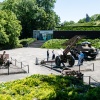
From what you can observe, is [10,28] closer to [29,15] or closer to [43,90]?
[29,15]

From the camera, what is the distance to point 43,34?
68.8 m

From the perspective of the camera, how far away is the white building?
6738cm

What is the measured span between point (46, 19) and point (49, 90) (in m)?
63.7

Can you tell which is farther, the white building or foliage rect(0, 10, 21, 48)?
the white building

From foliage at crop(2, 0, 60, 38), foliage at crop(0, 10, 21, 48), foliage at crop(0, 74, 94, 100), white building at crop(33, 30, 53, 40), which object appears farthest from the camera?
foliage at crop(2, 0, 60, 38)

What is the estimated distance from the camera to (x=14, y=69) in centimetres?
2588

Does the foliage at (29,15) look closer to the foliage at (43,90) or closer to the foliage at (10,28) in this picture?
the foliage at (10,28)

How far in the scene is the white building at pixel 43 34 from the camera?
2653 inches

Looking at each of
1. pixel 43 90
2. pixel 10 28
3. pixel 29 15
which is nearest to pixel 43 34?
pixel 29 15

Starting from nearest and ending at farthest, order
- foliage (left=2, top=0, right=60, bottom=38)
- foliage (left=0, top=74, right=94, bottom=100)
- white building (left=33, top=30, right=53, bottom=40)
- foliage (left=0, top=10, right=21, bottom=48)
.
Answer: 1. foliage (left=0, top=74, right=94, bottom=100)
2. foliage (left=0, top=10, right=21, bottom=48)
3. white building (left=33, top=30, right=53, bottom=40)
4. foliage (left=2, top=0, right=60, bottom=38)

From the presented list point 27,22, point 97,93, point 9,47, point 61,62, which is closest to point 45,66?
point 61,62

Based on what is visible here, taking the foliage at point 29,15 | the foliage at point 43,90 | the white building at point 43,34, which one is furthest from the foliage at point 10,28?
the foliage at point 43,90

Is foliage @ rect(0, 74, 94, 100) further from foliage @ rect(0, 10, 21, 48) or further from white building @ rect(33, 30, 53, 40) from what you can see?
white building @ rect(33, 30, 53, 40)

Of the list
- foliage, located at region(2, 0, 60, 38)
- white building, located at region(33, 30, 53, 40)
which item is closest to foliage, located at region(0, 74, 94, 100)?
white building, located at region(33, 30, 53, 40)
